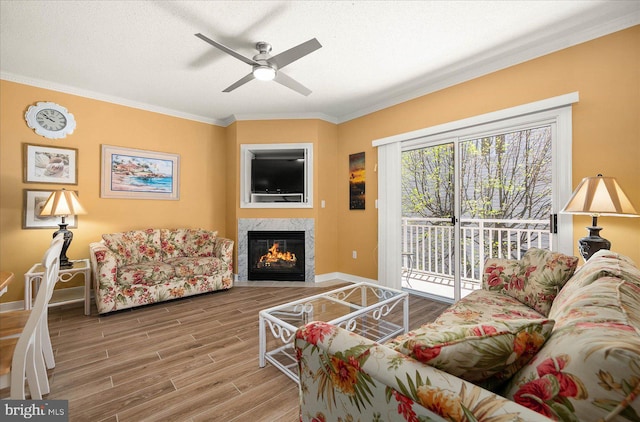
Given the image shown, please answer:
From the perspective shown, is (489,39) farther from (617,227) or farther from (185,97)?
(185,97)

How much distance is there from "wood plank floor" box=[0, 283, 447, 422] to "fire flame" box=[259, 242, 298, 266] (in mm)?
1307

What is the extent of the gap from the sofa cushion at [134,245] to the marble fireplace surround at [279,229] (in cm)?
112

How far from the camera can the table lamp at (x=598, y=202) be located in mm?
1789

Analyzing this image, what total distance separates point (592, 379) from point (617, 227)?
2.43 meters

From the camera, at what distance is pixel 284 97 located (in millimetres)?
3627

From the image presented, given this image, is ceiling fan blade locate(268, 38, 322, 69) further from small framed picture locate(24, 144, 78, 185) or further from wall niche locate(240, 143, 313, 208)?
small framed picture locate(24, 144, 78, 185)

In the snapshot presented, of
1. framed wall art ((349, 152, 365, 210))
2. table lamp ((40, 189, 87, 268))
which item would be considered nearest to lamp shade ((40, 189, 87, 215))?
table lamp ((40, 189, 87, 268))

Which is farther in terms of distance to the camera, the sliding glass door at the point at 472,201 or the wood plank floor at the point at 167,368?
the sliding glass door at the point at 472,201

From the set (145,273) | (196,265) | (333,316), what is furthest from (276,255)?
(333,316)

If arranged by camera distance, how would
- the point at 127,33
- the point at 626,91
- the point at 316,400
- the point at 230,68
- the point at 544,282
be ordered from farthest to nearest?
the point at 230,68 < the point at 127,33 < the point at 626,91 < the point at 544,282 < the point at 316,400

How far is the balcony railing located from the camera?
344 centimetres

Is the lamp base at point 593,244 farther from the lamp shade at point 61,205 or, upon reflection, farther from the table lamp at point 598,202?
the lamp shade at point 61,205

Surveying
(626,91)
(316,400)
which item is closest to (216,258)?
(316,400)

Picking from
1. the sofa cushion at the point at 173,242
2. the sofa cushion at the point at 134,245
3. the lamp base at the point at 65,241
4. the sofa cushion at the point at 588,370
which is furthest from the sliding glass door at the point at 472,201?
the lamp base at the point at 65,241
